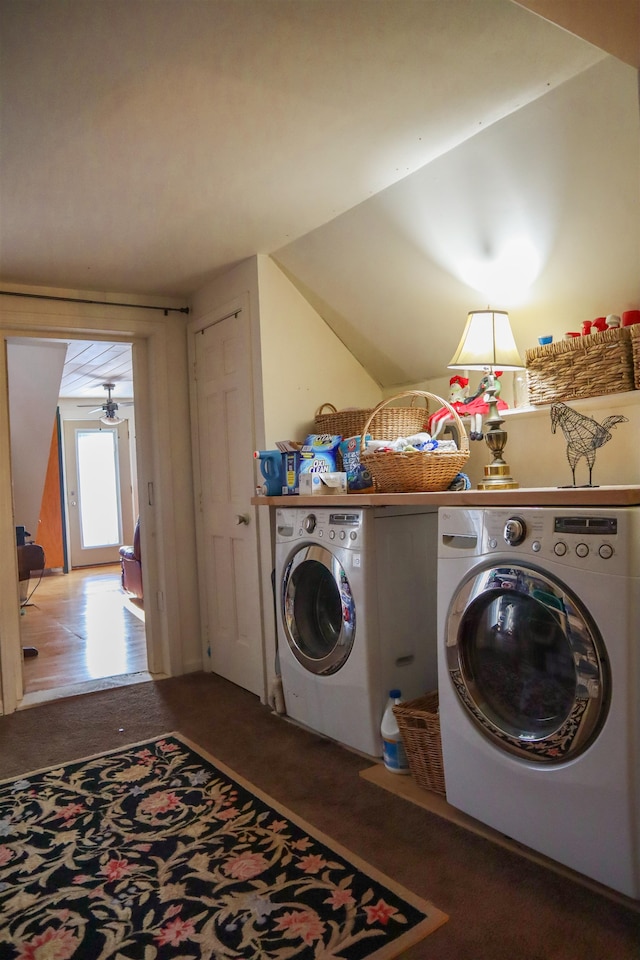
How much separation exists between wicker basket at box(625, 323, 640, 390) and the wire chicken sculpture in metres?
0.15

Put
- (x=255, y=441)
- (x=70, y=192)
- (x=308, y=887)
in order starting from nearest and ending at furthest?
(x=308, y=887), (x=70, y=192), (x=255, y=441)

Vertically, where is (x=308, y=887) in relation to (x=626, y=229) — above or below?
below

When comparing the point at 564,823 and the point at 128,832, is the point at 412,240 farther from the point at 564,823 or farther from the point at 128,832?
the point at 128,832

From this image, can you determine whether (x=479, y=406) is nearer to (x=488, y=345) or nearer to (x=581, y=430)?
(x=488, y=345)

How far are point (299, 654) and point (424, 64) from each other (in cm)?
204

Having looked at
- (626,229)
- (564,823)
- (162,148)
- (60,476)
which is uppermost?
(162,148)

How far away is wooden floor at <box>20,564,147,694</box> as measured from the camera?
394 centimetres

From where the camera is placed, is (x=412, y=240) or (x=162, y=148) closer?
(x=162, y=148)

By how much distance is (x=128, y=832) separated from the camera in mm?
2092

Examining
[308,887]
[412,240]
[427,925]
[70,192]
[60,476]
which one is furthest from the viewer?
[60,476]

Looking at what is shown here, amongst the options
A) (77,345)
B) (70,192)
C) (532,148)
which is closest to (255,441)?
(70,192)

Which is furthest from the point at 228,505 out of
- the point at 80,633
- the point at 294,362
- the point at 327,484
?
the point at 80,633

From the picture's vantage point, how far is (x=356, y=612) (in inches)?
94.3

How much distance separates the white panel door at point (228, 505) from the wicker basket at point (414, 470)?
998 mm
